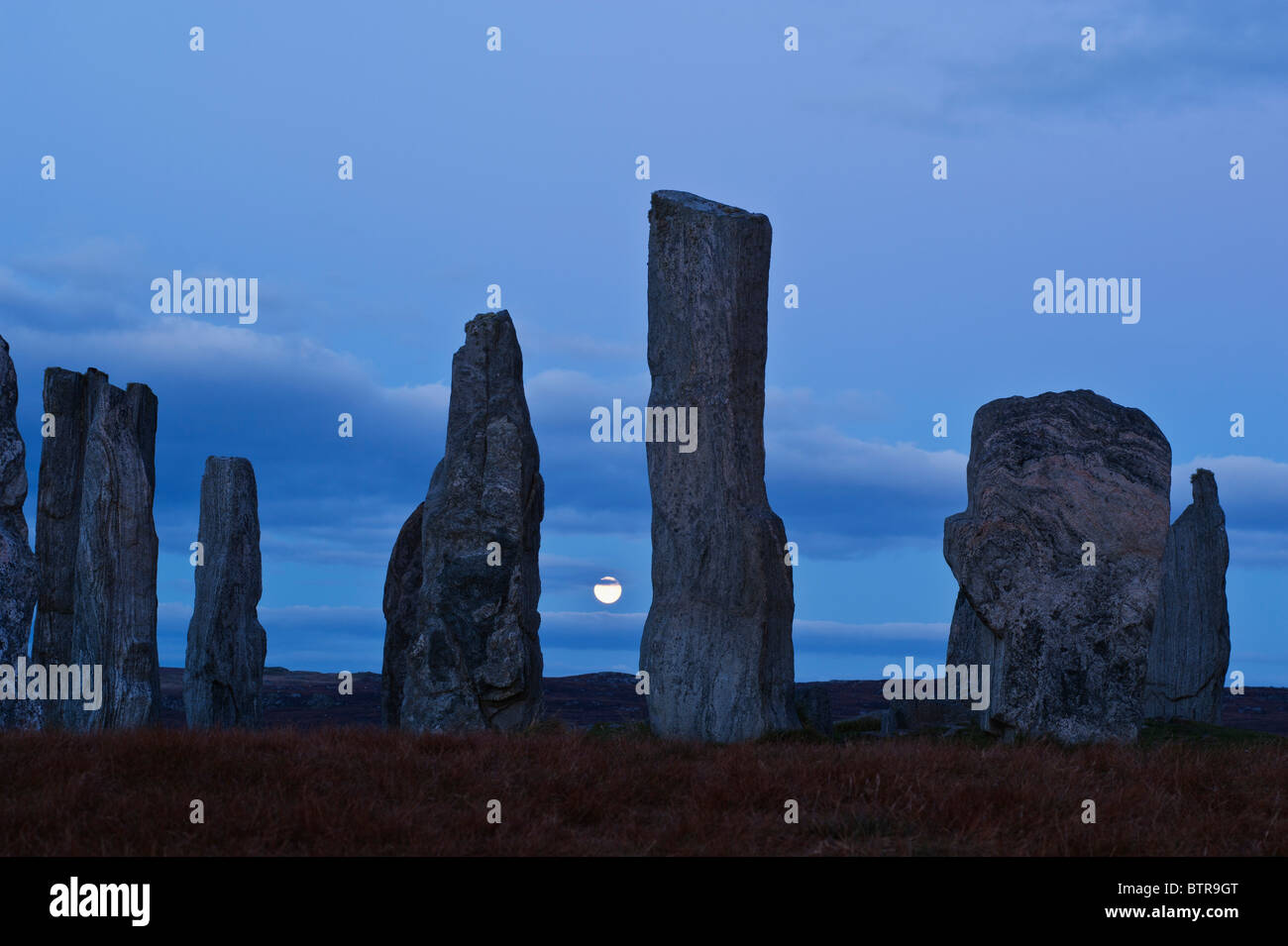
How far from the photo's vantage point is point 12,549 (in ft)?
43.2

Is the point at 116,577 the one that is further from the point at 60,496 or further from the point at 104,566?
the point at 60,496

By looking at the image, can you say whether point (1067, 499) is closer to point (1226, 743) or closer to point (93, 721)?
point (1226, 743)

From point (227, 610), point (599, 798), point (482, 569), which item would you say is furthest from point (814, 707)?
point (227, 610)

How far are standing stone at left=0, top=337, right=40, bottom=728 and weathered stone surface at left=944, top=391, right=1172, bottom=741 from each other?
9.87m

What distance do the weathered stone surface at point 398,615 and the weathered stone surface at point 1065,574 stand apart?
7633 millimetres

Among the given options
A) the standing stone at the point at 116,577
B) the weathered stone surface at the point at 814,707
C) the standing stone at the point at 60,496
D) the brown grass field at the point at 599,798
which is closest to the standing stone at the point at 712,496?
the weathered stone surface at the point at 814,707

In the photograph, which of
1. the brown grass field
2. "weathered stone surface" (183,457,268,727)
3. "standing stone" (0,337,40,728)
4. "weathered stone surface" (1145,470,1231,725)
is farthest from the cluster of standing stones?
"weathered stone surface" (1145,470,1231,725)

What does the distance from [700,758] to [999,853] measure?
11.6ft

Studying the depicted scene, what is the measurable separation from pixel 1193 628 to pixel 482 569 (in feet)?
42.8

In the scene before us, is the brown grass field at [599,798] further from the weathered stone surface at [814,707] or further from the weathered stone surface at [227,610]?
the weathered stone surface at [227,610]

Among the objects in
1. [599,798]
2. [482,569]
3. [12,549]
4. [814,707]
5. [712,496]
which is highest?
[712,496]

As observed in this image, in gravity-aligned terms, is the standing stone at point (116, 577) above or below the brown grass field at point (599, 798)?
above

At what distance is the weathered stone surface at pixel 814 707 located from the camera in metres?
16.6

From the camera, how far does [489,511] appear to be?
16391 mm
